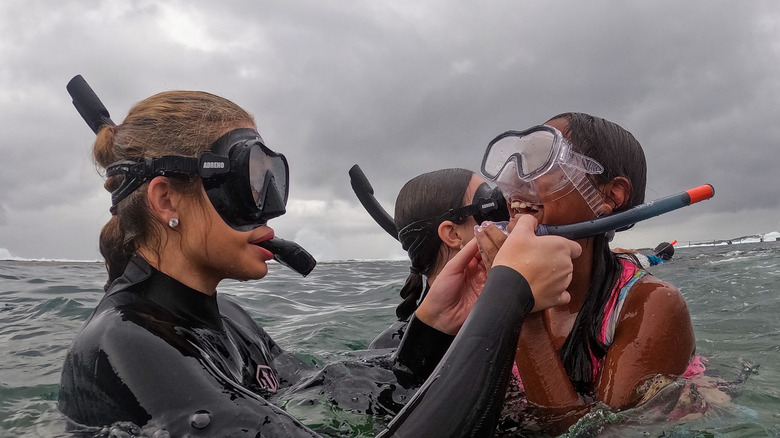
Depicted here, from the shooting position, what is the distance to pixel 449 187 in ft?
13.1

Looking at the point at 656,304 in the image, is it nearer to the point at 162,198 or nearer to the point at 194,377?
the point at 194,377

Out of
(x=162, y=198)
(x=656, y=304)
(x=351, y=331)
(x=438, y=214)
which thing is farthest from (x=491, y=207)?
(x=351, y=331)

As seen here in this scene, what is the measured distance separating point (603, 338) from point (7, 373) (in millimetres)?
3966

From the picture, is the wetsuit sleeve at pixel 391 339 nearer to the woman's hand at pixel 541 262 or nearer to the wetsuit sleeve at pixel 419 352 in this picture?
the wetsuit sleeve at pixel 419 352

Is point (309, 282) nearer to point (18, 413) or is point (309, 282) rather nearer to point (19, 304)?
point (19, 304)

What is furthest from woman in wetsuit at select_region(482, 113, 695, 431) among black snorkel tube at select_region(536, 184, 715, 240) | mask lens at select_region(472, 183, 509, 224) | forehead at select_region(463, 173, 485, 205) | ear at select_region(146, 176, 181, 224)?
ear at select_region(146, 176, 181, 224)

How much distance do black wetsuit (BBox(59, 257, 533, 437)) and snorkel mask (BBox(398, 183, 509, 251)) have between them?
1976mm

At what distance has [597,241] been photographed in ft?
8.78

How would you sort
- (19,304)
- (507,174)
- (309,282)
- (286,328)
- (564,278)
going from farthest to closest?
(309,282), (19,304), (286,328), (507,174), (564,278)

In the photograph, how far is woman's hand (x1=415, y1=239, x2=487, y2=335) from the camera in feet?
8.69

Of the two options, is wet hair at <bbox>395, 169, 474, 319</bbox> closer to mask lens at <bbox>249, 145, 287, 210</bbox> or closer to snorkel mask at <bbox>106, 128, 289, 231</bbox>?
mask lens at <bbox>249, 145, 287, 210</bbox>

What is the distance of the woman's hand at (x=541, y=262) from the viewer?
5.77 feet

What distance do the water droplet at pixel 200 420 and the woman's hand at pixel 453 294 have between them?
1.27 meters

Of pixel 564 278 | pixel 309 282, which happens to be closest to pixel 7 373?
pixel 564 278
